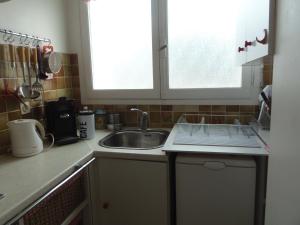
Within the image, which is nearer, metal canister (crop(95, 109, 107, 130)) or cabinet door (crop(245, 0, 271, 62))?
cabinet door (crop(245, 0, 271, 62))

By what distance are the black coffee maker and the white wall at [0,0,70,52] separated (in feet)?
1.68

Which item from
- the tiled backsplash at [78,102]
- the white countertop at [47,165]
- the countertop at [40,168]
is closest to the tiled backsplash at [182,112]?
the tiled backsplash at [78,102]

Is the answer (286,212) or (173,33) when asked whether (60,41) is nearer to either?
(173,33)

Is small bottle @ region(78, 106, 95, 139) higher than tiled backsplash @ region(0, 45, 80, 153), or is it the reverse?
tiled backsplash @ region(0, 45, 80, 153)

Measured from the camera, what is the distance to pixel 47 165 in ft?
4.26

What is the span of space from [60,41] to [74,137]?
842 millimetres

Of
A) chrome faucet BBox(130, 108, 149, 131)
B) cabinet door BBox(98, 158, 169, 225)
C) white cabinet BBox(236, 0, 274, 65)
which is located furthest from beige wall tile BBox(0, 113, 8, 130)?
white cabinet BBox(236, 0, 274, 65)

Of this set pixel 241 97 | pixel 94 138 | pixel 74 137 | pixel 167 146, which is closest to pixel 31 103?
pixel 74 137

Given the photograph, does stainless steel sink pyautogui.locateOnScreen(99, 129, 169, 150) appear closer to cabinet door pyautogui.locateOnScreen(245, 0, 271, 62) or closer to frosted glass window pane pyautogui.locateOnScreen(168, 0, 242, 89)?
frosted glass window pane pyautogui.locateOnScreen(168, 0, 242, 89)

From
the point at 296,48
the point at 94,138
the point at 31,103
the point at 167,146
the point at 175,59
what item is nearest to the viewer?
the point at 296,48

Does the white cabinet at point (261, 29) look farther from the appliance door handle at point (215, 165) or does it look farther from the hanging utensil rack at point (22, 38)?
the hanging utensil rack at point (22, 38)

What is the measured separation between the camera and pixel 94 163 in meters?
1.59

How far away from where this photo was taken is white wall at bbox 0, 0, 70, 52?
4.93 ft

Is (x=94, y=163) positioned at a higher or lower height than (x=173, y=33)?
lower
